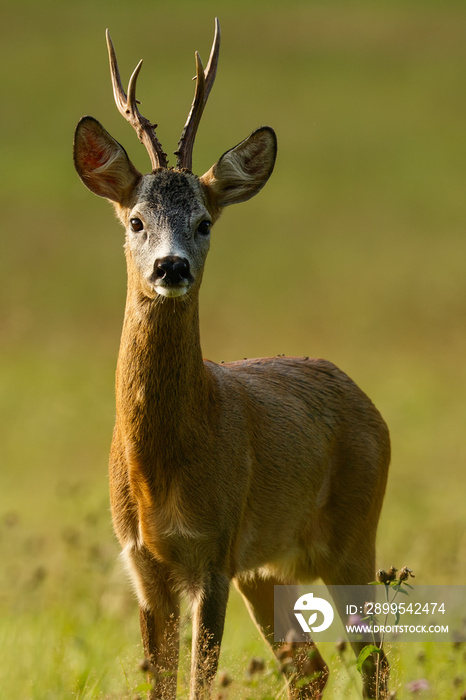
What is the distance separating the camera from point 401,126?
5088 centimetres

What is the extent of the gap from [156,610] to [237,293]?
29.7 metres

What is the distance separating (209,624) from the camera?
6.17m

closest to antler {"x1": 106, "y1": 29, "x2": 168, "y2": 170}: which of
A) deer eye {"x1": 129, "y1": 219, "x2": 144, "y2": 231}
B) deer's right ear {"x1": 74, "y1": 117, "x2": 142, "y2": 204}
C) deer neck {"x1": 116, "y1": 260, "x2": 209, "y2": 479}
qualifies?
deer's right ear {"x1": 74, "y1": 117, "x2": 142, "y2": 204}

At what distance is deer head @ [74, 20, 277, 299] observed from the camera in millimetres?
6121

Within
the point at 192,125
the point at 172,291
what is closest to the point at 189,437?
the point at 172,291

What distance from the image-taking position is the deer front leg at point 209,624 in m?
5.95

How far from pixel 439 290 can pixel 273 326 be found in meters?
5.65

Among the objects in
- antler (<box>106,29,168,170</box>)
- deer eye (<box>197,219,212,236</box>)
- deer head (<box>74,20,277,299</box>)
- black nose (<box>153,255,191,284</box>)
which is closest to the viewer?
black nose (<box>153,255,191,284</box>)

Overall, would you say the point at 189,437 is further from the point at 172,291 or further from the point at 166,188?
the point at 166,188

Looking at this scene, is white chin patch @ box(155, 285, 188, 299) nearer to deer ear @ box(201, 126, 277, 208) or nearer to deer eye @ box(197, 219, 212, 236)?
deer eye @ box(197, 219, 212, 236)

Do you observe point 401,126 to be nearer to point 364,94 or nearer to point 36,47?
point 364,94

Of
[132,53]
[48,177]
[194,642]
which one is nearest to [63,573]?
[194,642]

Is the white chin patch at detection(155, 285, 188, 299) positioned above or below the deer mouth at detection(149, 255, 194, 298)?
below

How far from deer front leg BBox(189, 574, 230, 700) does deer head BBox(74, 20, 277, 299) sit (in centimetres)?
149
